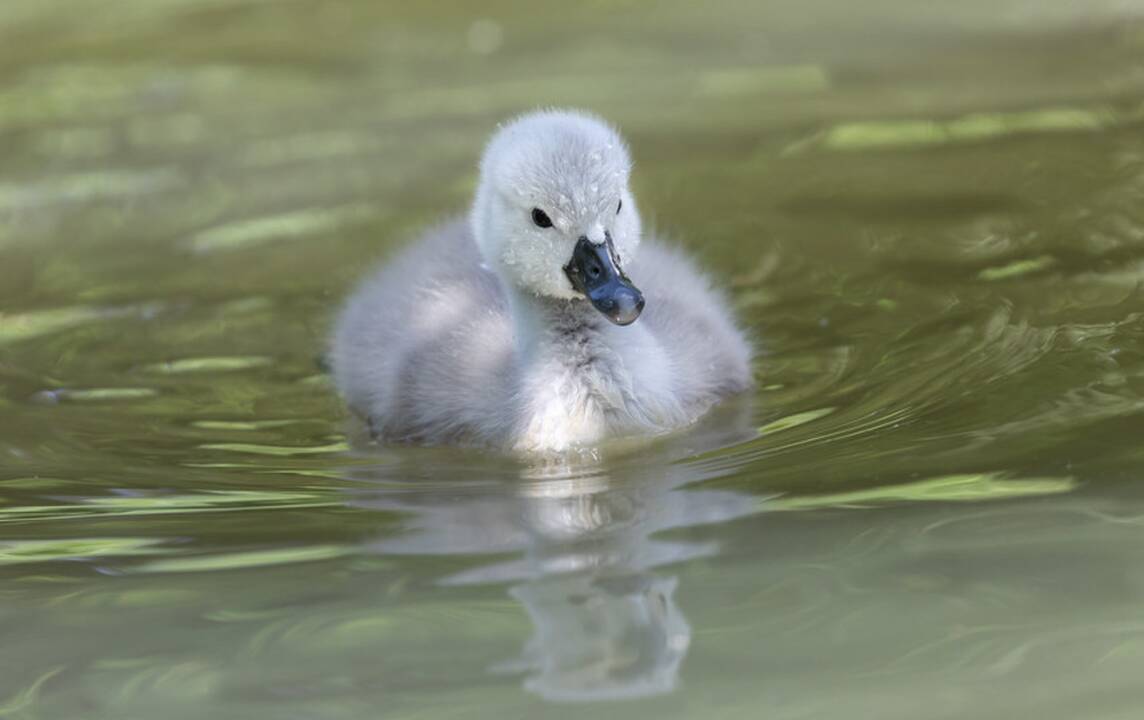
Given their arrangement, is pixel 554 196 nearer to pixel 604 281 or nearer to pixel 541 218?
pixel 541 218

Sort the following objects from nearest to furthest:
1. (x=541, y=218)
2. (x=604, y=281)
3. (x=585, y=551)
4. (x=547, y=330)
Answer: (x=585, y=551) < (x=604, y=281) < (x=541, y=218) < (x=547, y=330)

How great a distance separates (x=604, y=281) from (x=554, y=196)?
19 centimetres

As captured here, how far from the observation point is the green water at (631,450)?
7.67ft

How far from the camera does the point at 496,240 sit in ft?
12.1

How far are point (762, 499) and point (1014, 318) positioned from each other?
114 cm

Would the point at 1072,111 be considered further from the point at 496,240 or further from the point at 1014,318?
the point at 496,240

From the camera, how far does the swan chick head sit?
3.43 meters

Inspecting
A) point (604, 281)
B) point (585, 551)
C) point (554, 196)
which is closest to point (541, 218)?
point (554, 196)

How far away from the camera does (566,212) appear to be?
346 cm

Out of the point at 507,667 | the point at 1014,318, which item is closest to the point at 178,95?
the point at 1014,318

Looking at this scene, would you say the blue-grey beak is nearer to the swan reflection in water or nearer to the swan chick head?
the swan chick head

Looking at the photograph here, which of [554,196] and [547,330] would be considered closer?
[554,196]

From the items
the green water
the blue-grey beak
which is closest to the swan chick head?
the blue-grey beak

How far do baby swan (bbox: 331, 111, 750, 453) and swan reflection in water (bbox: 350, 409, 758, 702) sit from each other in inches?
10.3
